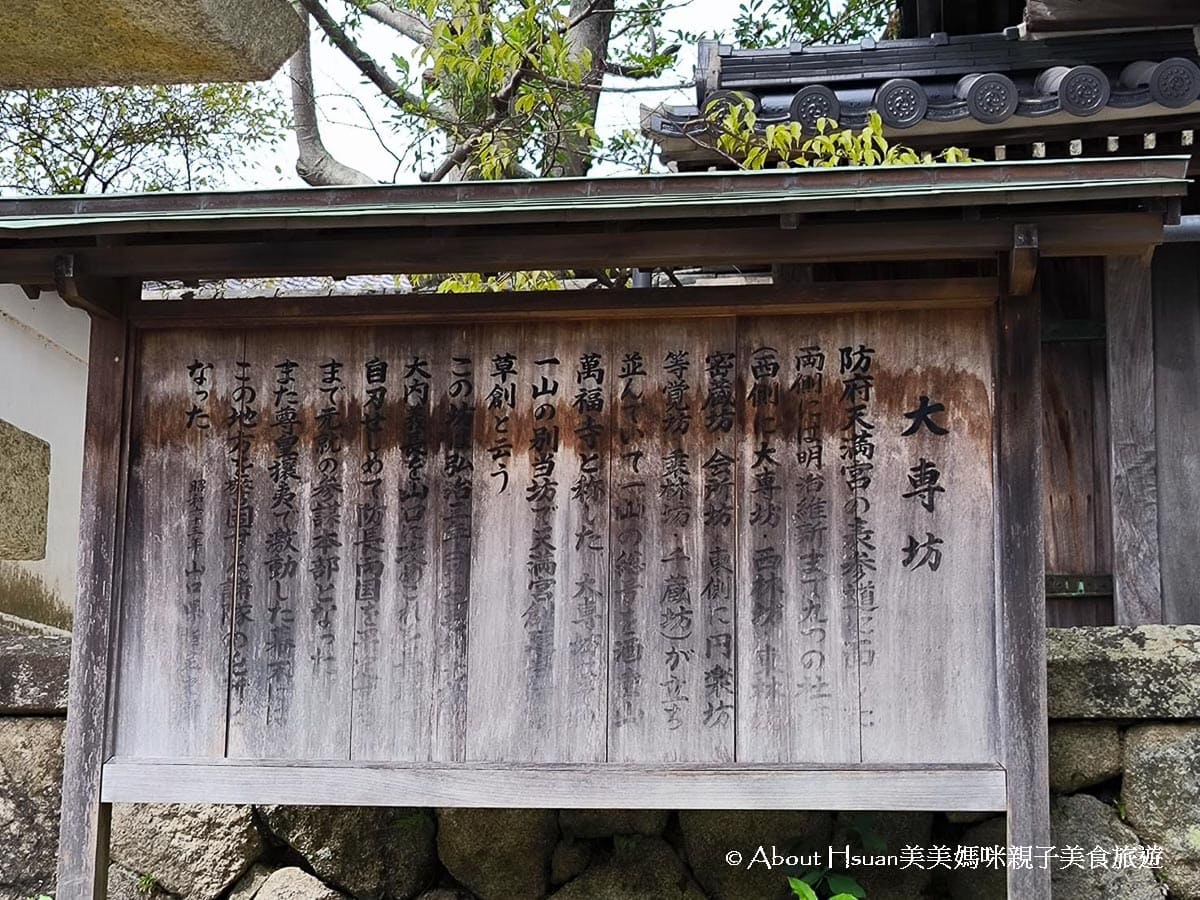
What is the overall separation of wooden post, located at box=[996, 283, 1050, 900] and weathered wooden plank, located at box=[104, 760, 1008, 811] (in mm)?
119

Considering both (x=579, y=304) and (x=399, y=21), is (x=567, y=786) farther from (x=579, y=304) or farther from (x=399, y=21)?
(x=399, y=21)

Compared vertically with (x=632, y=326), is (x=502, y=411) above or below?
below

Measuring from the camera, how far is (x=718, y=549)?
464cm

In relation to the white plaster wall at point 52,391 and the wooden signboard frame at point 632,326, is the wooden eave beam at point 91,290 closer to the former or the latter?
the wooden signboard frame at point 632,326

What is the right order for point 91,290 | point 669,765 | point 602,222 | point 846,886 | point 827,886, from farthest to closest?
point 827,886, point 846,886, point 91,290, point 669,765, point 602,222

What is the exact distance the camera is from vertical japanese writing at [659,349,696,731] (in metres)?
4.58

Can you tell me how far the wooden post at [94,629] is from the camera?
4754 mm

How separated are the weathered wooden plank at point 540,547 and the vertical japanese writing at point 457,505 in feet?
0.13

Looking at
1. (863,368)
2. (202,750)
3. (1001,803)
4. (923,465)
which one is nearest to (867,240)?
(863,368)

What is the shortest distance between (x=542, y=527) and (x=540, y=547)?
0.26ft

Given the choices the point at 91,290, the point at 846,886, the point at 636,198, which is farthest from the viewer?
the point at 846,886

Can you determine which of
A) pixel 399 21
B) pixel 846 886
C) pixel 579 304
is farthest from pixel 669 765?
pixel 399 21

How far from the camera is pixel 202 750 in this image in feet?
15.6

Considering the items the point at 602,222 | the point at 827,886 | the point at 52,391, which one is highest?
the point at 52,391
